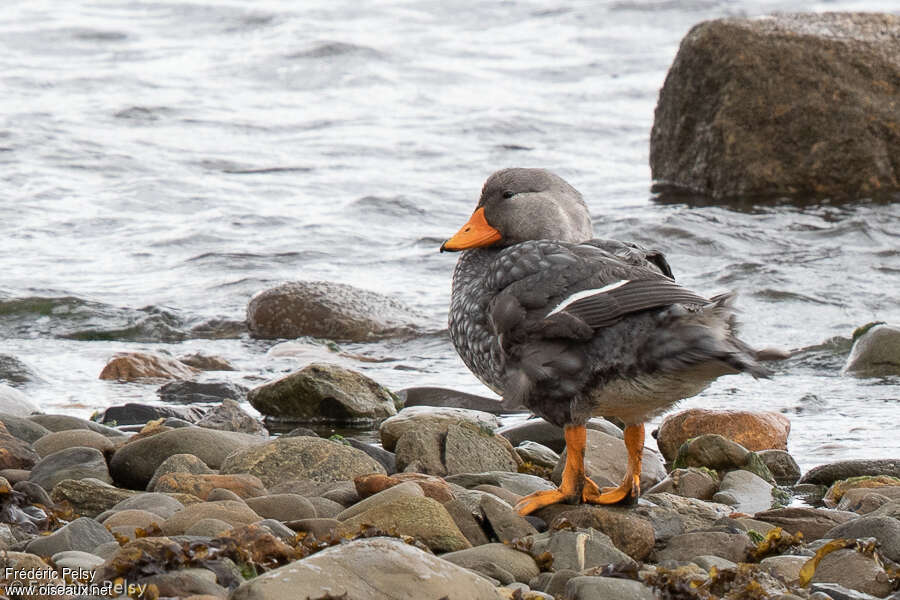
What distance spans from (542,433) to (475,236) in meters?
1.31

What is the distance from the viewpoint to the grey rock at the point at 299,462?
4.86m

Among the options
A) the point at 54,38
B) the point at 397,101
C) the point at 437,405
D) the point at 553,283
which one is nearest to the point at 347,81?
the point at 397,101

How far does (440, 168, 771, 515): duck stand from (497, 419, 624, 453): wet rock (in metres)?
1.26

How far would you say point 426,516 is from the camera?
158 inches

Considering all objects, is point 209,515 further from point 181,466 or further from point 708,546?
point 708,546

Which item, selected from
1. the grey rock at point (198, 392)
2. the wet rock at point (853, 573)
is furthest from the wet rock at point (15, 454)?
the wet rock at point (853, 573)

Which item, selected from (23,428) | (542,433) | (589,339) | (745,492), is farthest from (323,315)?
(589,339)

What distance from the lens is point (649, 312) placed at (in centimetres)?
406

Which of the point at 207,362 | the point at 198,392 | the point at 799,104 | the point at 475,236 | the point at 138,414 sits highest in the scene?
the point at 475,236

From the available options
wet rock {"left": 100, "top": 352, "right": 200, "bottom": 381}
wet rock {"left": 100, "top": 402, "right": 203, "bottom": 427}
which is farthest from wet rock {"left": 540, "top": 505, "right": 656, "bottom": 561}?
wet rock {"left": 100, "top": 352, "right": 200, "bottom": 381}

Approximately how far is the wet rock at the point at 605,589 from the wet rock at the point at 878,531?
0.94 metres

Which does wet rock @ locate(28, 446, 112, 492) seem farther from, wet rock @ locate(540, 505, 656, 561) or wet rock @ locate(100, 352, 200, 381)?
wet rock @ locate(100, 352, 200, 381)

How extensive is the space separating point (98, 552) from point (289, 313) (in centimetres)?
534

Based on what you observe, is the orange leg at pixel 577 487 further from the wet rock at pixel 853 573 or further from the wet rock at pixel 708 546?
the wet rock at pixel 853 573
